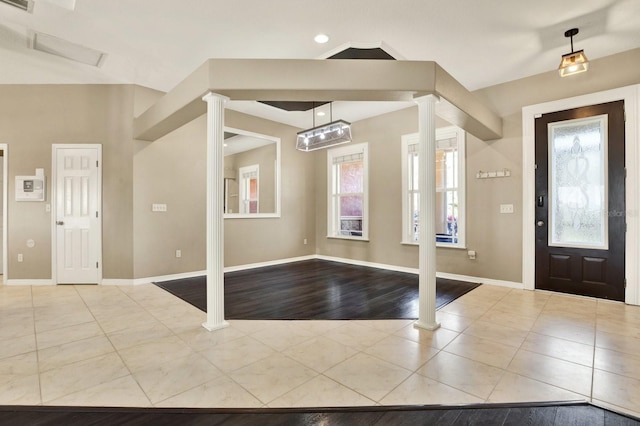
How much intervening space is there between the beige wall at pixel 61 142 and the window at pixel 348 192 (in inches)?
152

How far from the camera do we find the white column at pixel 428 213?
2.91m

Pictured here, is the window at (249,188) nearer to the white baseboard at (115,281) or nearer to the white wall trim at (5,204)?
the white baseboard at (115,281)

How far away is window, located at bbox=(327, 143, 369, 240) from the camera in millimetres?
6184

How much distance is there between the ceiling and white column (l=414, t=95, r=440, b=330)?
2.94 feet

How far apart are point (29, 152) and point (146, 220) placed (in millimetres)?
1951

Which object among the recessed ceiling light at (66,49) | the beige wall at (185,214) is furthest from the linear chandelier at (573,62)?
the recessed ceiling light at (66,49)

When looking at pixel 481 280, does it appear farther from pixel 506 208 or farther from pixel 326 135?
pixel 326 135

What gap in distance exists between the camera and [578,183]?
3869 mm

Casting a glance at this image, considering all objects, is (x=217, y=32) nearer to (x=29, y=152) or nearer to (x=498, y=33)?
(x=498, y=33)

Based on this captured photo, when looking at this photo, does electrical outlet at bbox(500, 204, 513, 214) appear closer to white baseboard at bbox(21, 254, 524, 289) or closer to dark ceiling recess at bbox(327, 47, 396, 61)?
white baseboard at bbox(21, 254, 524, 289)

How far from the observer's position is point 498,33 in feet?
10.5

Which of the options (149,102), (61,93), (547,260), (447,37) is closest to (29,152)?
(61,93)

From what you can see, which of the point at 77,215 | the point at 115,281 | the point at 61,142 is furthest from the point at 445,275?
the point at 61,142

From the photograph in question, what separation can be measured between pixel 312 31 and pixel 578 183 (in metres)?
3.82
